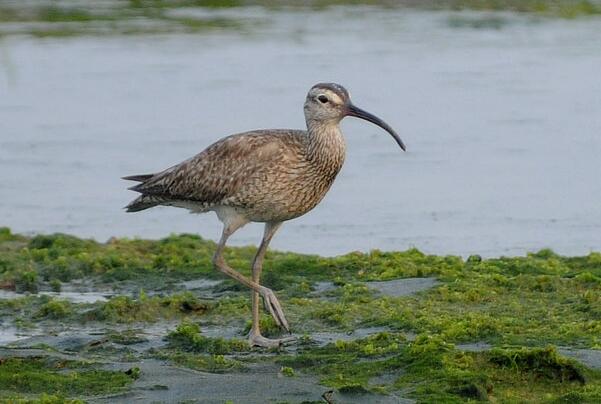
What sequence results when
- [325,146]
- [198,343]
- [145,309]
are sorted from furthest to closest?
[145,309]
[325,146]
[198,343]

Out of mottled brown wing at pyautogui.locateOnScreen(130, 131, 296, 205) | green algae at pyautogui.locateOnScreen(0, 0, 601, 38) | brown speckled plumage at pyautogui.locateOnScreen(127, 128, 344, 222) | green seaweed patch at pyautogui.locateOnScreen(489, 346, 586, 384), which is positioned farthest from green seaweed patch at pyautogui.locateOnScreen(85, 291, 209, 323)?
green algae at pyautogui.locateOnScreen(0, 0, 601, 38)

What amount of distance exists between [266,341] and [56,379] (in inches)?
61.7

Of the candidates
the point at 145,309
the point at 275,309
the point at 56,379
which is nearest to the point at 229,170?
the point at 275,309

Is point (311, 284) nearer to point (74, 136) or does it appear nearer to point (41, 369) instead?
point (41, 369)

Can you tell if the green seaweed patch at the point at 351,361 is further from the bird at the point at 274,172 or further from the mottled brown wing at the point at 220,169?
the mottled brown wing at the point at 220,169

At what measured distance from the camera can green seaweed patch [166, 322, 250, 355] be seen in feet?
30.2

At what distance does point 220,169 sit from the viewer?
9.88 m

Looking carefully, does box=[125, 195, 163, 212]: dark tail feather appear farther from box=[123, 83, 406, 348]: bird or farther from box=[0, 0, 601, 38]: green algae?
box=[0, 0, 601, 38]: green algae

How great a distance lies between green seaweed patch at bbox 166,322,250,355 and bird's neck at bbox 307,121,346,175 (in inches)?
49.5

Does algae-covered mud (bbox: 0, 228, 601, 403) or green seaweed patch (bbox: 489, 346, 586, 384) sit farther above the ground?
green seaweed patch (bbox: 489, 346, 586, 384)

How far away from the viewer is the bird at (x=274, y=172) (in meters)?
9.61

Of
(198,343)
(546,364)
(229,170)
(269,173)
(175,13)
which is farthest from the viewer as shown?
(175,13)

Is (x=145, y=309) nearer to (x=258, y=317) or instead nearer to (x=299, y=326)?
(x=258, y=317)

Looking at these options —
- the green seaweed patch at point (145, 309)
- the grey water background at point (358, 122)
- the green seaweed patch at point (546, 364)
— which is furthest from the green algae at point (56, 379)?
the grey water background at point (358, 122)
